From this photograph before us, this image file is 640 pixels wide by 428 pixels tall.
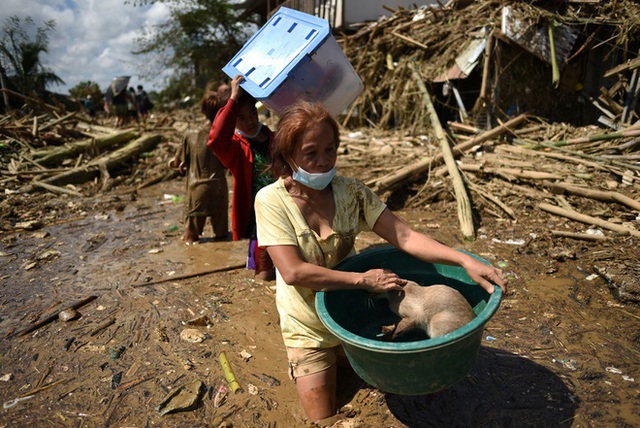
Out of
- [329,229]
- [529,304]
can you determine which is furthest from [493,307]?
[529,304]

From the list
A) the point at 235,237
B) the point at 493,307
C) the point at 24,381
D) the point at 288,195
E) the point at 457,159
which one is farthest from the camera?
the point at 457,159

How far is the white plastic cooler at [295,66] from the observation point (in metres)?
2.41

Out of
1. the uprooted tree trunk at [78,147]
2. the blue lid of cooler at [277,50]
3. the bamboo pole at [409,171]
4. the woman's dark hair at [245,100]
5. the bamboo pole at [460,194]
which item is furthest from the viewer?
the uprooted tree trunk at [78,147]

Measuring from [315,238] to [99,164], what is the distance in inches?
322

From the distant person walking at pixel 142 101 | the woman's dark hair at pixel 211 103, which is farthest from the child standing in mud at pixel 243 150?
the distant person walking at pixel 142 101

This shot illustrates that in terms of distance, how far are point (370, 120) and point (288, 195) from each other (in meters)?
9.85

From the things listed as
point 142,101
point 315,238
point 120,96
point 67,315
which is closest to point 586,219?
point 315,238

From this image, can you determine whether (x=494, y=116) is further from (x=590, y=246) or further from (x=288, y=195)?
(x=288, y=195)

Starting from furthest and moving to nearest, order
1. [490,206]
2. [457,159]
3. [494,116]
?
[494,116] < [457,159] < [490,206]

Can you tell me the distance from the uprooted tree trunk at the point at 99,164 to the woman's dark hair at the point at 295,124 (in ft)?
24.7

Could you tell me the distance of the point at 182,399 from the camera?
2342 millimetres

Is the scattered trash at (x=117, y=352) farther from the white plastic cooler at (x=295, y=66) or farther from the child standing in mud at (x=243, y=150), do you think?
the white plastic cooler at (x=295, y=66)

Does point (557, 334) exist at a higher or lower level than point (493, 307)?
lower

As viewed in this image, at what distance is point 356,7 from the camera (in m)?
13.3
